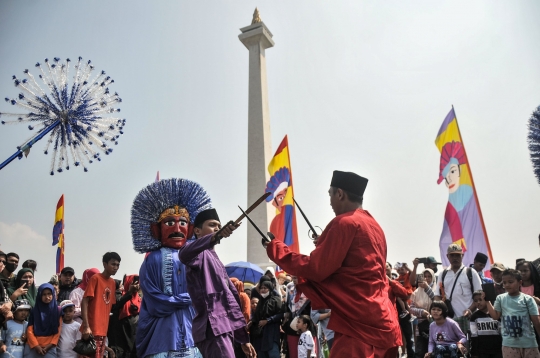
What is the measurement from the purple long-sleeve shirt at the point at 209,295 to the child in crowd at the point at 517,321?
3.60 metres

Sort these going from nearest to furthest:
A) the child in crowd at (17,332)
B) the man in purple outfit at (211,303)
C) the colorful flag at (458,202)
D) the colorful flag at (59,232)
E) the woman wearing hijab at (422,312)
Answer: the man in purple outfit at (211,303)
the child in crowd at (17,332)
the woman wearing hijab at (422,312)
the colorful flag at (458,202)
the colorful flag at (59,232)

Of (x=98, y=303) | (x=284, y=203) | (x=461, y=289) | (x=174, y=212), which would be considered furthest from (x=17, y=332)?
(x=284, y=203)

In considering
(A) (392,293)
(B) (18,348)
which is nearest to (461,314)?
(A) (392,293)

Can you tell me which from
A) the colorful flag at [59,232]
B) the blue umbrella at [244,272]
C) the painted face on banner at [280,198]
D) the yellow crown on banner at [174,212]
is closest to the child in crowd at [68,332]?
the yellow crown on banner at [174,212]

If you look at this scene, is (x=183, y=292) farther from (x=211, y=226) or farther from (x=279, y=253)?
(x=279, y=253)

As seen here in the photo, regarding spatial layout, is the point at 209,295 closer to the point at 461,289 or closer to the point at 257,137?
the point at 461,289

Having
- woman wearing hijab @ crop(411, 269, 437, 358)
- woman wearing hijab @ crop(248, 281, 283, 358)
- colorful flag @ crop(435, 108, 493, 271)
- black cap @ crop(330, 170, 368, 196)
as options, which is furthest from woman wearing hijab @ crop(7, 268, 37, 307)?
colorful flag @ crop(435, 108, 493, 271)

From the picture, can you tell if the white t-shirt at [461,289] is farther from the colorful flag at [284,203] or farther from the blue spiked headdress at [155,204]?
the colorful flag at [284,203]

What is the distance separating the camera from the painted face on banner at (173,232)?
4.47 m

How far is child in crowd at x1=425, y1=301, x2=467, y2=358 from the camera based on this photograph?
21.3 ft

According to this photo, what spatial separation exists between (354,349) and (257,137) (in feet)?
59.2

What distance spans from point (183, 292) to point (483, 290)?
4.77m

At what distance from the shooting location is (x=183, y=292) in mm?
4199

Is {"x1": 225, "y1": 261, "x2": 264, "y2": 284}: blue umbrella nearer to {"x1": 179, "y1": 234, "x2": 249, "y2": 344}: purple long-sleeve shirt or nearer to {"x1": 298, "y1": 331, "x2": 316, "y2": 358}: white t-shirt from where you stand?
{"x1": 298, "y1": 331, "x2": 316, "y2": 358}: white t-shirt
